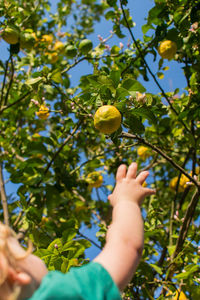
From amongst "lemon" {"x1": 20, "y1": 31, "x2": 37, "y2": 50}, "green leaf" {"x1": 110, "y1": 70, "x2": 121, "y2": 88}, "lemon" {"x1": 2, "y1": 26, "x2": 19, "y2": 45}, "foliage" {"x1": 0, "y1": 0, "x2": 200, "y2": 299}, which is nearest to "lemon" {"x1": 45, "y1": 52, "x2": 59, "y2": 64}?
"foliage" {"x1": 0, "y1": 0, "x2": 200, "y2": 299}

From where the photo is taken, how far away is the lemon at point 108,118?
44.5 inches

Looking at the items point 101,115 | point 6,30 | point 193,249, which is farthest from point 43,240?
point 6,30

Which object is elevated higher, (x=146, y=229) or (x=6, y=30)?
(x=6, y=30)

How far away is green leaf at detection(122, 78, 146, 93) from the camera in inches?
44.9

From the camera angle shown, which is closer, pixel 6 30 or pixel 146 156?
pixel 6 30

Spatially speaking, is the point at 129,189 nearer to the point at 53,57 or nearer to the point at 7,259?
the point at 7,259

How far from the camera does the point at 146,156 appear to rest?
257 cm

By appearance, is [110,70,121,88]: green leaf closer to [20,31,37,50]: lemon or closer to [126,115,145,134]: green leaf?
[126,115,145,134]: green leaf

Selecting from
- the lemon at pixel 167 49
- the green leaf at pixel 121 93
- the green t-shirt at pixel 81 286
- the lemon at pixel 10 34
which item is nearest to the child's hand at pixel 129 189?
the green t-shirt at pixel 81 286

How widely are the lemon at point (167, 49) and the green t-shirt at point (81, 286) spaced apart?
152 centimetres

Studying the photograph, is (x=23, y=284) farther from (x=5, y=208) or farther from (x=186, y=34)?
(x=186, y=34)

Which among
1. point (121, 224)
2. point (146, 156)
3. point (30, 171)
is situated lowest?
point (121, 224)

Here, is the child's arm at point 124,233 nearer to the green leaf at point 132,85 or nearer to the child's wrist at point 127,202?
the child's wrist at point 127,202

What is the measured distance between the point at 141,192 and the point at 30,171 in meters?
1.24
